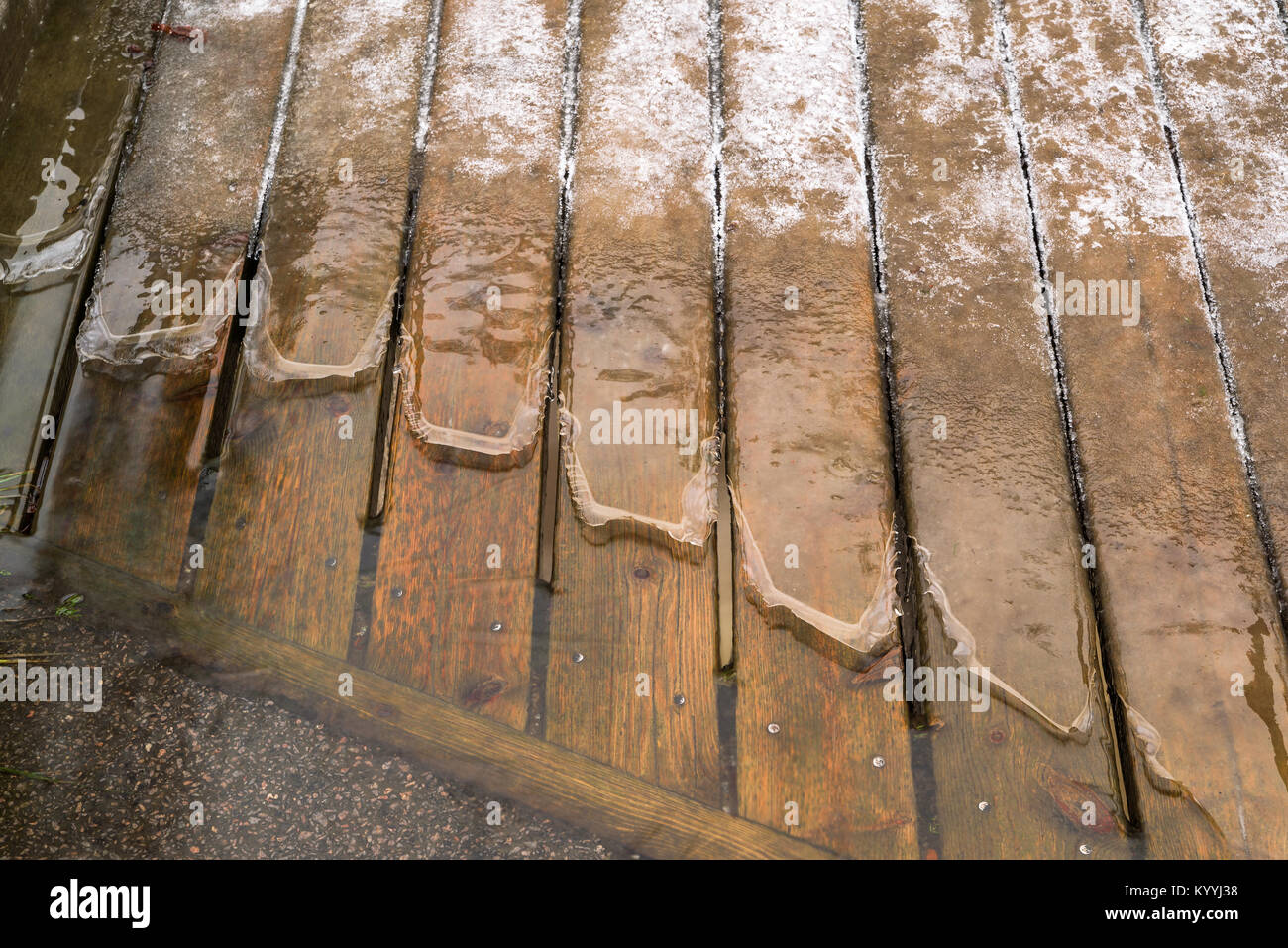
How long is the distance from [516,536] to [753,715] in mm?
715

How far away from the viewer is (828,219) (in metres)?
3.22

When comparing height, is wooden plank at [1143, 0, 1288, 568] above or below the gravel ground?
above

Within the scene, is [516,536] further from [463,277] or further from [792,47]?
[792,47]

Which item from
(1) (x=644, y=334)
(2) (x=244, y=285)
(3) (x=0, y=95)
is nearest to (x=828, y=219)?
(1) (x=644, y=334)

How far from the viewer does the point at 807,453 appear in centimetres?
288

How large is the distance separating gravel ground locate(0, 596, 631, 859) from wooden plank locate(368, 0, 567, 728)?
0.77 ft

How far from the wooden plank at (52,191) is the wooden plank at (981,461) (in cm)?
223

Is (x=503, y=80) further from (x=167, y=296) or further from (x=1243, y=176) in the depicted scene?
(x=1243, y=176)

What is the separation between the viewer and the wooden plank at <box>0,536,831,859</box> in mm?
2504

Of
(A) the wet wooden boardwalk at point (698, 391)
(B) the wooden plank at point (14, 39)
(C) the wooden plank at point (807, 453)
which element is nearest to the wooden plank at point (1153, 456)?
(A) the wet wooden boardwalk at point (698, 391)

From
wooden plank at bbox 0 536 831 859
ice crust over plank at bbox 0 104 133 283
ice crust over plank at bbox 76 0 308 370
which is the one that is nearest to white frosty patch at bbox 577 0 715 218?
ice crust over plank at bbox 76 0 308 370

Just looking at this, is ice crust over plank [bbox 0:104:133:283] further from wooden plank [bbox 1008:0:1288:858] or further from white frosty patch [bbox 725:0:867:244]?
wooden plank [bbox 1008:0:1288:858]

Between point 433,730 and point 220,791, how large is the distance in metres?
0.47

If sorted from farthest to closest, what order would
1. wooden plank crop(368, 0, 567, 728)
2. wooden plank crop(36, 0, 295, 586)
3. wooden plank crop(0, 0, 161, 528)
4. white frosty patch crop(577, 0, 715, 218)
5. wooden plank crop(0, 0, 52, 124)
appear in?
wooden plank crop(0, 0, 52, 124), white frosty patch crop(577, 0, 715, 218), wooden plank crop(0, 0, 161, 528), wooden plank crop(36, 0, 295, 586), wooden plank crop(368, 0, 567, 728)
